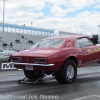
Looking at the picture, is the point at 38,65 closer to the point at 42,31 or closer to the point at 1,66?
the point at 1,66

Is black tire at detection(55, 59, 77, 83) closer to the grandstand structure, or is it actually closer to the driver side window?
the driver side window

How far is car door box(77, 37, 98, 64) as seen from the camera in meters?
10.2

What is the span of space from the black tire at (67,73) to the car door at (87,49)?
2.59 feet

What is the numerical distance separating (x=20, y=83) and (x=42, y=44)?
182 cm

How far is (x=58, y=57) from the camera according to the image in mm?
8945

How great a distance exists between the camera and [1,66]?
53.9 feet

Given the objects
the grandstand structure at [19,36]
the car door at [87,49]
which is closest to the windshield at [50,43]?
the car door at [87,49]

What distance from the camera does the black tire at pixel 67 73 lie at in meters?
9.15

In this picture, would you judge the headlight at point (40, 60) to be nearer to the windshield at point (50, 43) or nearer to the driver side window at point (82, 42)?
the windshield at point (50, 43)

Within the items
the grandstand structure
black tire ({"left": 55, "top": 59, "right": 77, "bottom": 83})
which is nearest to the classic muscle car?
black tire ({"left": 55, "top": 59, "right": 77, "bottom": 83})

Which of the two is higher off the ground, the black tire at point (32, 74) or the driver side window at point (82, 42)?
the driver side window at point (82, 42)

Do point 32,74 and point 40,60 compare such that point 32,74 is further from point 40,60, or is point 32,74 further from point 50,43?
point 40,60

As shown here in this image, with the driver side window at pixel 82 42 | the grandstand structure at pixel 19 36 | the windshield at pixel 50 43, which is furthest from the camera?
the grandstand structure at pixel 19 36

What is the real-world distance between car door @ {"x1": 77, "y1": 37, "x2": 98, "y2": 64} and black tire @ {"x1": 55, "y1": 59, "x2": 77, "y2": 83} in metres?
0.79
